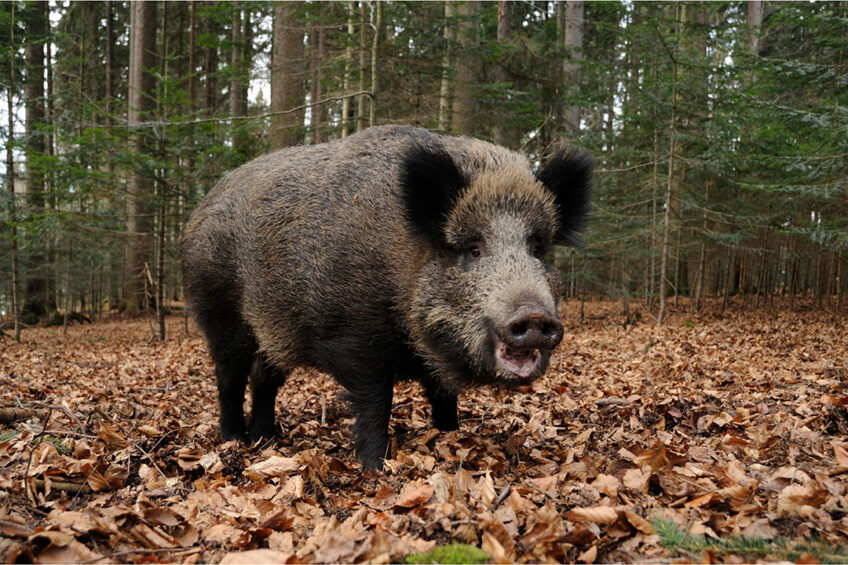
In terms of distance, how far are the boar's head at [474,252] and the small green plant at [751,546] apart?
3.87 ft

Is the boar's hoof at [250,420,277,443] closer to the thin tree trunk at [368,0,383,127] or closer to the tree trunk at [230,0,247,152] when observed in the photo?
the thin tree trunk at [368,0,383,127]

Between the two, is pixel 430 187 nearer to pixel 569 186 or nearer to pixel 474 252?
pixel 474 252

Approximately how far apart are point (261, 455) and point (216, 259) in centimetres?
167

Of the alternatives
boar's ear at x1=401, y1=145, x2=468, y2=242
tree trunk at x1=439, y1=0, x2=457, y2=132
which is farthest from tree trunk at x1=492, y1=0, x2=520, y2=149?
boar's ear at x1=401, y1=145, x2=468, y2=242

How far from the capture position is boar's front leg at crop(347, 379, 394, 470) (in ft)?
12.5

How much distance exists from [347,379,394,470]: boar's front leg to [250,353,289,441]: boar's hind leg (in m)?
1.26

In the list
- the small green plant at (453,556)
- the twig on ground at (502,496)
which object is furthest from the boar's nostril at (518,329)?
the small green plant at (453,556)

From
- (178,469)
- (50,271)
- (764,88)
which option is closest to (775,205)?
(764,88)

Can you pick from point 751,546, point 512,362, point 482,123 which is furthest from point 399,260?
point 482,123

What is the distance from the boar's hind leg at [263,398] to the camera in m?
4.83

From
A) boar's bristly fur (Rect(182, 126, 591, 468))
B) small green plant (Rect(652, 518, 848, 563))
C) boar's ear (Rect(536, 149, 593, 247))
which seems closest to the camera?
small green plant (Rect(652, 518, 848, 563))

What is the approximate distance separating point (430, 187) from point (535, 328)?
4.22 feet

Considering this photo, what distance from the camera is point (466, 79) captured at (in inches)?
504

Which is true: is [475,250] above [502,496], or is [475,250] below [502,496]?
above
